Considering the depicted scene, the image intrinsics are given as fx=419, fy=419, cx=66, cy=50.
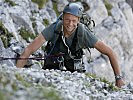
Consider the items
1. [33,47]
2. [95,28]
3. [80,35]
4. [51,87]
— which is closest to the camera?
[51,87]

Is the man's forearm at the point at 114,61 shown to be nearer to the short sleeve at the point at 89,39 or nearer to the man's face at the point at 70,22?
the short sleeve at the point at 89,39

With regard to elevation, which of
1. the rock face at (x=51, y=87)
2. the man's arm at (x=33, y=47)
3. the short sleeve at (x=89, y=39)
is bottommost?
the rock face at (x=51, y=87)

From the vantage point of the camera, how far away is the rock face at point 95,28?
23859mm

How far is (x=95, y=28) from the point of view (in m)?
44.2

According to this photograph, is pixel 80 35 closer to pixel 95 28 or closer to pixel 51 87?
pixel 51 87

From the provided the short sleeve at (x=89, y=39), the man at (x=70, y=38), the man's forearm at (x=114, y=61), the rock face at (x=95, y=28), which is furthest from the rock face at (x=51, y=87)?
the rock face at (x=95, y=28)

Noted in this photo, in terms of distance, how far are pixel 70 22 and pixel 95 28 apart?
105 feet

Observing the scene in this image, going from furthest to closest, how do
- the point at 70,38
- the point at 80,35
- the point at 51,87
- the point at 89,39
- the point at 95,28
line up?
the point at 95,28 < the point at 70,38 < the point at 89,39 < the point at 80,35 < the point at 51,87

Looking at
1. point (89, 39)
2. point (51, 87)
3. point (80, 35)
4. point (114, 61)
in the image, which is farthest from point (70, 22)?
point (51, 87)

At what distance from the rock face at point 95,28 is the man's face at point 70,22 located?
242 inches

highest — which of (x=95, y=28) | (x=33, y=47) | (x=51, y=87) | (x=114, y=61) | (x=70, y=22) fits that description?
(x=95, y=28)

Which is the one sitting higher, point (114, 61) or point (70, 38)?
point (70, 38)

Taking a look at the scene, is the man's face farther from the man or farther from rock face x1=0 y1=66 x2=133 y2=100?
rock face x1=0 y1=66 x2=133 y2=100

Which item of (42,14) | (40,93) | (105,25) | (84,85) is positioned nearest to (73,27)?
(84,85)
